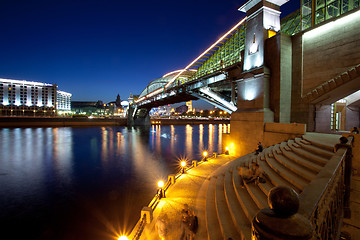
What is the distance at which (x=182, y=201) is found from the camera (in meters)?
7.22

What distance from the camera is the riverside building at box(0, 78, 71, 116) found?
329ft

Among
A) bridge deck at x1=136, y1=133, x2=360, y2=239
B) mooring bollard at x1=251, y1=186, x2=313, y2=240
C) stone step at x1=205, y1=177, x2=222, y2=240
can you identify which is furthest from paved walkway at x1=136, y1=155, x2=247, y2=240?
mooring bollard at x1=251, y1=186, x2=313, y2=240

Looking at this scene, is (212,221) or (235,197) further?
(235,197)

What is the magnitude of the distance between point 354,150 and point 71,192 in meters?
15.3

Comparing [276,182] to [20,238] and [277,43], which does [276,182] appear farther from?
[277,43]

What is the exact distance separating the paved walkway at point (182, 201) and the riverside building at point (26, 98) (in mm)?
118460

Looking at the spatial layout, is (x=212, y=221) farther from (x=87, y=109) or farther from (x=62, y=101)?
(x=87, y=109)

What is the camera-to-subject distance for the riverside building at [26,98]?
10026cm

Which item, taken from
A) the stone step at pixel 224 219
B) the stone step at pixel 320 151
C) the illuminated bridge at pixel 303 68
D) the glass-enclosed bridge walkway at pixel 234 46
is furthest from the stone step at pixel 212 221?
the glass-enclosed bridge walkway at pixel 234 46

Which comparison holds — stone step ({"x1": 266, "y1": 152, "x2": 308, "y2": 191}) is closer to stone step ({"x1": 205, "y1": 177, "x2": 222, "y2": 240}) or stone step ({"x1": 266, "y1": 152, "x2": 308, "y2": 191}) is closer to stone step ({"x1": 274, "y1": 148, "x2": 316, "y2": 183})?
stone step ({"x1": 274, "y1": 148, "x2": 316, "y2": 183})

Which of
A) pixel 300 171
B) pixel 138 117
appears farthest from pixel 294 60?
pixel 138 117

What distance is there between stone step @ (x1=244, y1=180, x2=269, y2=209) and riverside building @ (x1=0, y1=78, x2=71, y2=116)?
123 metres

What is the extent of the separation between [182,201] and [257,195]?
325 cm

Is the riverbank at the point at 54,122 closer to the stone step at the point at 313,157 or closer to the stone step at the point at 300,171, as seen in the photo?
the stone step at the point at 313,157
